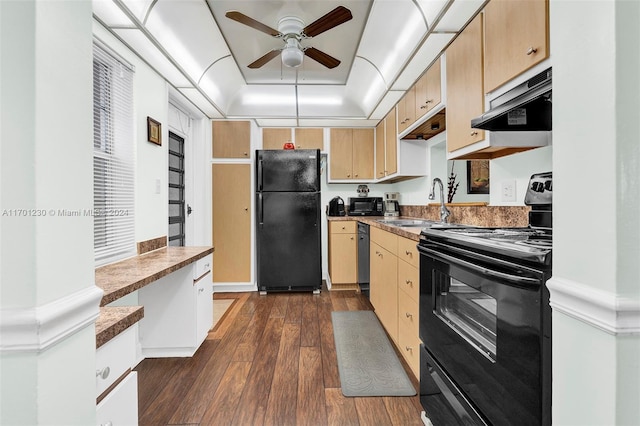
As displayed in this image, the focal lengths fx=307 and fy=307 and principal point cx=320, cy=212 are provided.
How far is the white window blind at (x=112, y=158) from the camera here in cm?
183

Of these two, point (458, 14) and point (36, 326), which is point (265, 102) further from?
point (36, 326)

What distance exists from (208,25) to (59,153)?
239 cm

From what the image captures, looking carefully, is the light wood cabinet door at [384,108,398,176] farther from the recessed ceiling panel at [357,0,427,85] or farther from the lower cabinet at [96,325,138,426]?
the lower cabinet at [96,325,138,426]

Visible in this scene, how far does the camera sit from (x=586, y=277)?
1.98ft

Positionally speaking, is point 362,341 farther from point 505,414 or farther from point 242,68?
point 242,68

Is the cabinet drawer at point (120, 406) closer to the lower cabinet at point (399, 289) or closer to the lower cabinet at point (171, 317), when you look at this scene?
the lower cabinet at point (171, 317)

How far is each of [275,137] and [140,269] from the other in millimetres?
2831

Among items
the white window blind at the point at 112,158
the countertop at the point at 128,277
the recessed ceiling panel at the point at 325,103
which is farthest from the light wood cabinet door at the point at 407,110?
the white window blind at the point at 112,158

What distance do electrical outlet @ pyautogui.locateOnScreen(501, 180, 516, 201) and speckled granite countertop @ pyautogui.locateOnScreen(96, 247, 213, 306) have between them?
2048 millimetres

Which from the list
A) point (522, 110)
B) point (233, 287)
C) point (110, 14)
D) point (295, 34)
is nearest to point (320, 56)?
point (295, 34)

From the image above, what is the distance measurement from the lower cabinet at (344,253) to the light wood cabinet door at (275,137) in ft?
4.37

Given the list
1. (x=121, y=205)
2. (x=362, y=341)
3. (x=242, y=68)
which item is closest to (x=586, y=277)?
(x=362, y=341)

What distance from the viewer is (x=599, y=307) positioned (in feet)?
1.86

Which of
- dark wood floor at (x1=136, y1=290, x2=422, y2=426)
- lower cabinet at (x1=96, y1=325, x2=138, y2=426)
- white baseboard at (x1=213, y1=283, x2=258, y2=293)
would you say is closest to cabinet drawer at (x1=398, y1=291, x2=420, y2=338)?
dark wood floor at (x1=136, y1=290, x2=422, y2=426)
